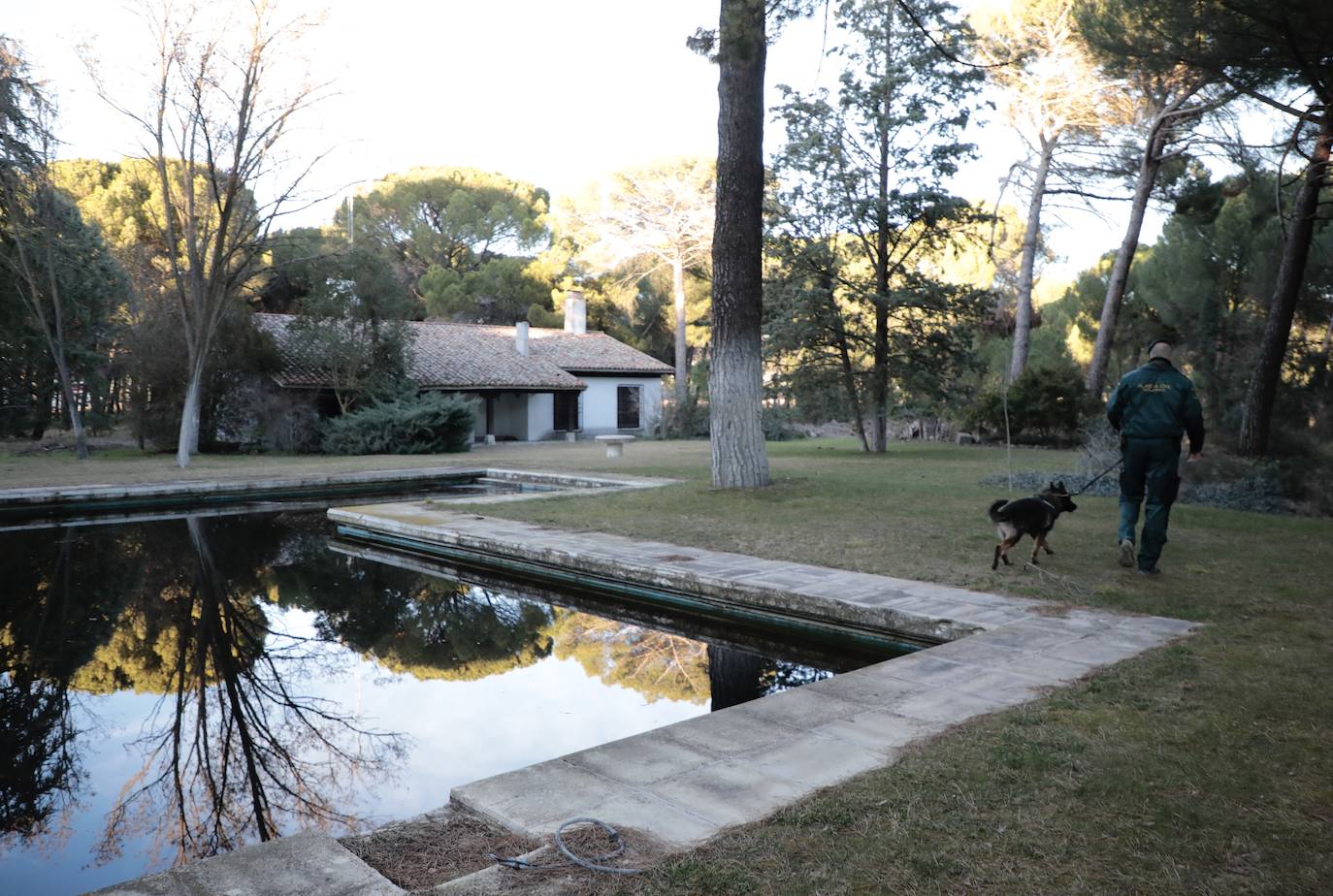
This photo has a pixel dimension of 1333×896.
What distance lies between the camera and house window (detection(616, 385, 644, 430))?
3178cm

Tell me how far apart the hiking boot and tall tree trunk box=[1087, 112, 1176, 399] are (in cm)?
1457

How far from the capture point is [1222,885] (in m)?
2.27

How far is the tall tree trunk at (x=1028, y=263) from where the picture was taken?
22.3m

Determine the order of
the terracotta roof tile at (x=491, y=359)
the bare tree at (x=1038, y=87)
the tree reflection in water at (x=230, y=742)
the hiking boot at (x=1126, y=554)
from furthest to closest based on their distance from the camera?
the terracotta roof tile at (x=491, y=359)
the bare tree at (x=1038, y=87)
the hiking boot at (x=1126, y=554)
the tree reflection in water at (x=230, y=742)

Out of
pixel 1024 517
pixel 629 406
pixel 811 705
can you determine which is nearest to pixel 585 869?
pixel 811 705

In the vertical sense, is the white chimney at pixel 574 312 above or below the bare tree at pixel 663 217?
below

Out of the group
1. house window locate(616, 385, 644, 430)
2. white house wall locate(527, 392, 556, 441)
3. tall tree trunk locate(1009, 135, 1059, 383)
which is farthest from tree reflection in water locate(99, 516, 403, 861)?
house window locate(616, 385, 644, 430)

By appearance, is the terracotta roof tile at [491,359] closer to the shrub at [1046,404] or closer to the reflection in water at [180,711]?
the shrub at [1046,404]

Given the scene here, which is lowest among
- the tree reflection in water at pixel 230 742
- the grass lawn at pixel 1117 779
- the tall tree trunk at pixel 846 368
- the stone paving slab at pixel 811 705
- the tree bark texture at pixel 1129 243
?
the tree reflection in water at pixel 230 742

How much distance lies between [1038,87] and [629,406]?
52.8 feet

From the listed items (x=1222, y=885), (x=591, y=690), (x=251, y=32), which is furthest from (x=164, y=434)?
(x=1222, y=885)

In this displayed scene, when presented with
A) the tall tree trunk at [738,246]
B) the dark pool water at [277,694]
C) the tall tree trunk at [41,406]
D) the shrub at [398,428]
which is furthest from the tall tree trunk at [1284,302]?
the tall tree trunk at [41,406]

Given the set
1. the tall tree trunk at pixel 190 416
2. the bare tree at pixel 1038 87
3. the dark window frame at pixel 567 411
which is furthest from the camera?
the dark window frame at pixel 567 411

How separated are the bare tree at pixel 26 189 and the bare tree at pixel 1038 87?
20637 millimetres
